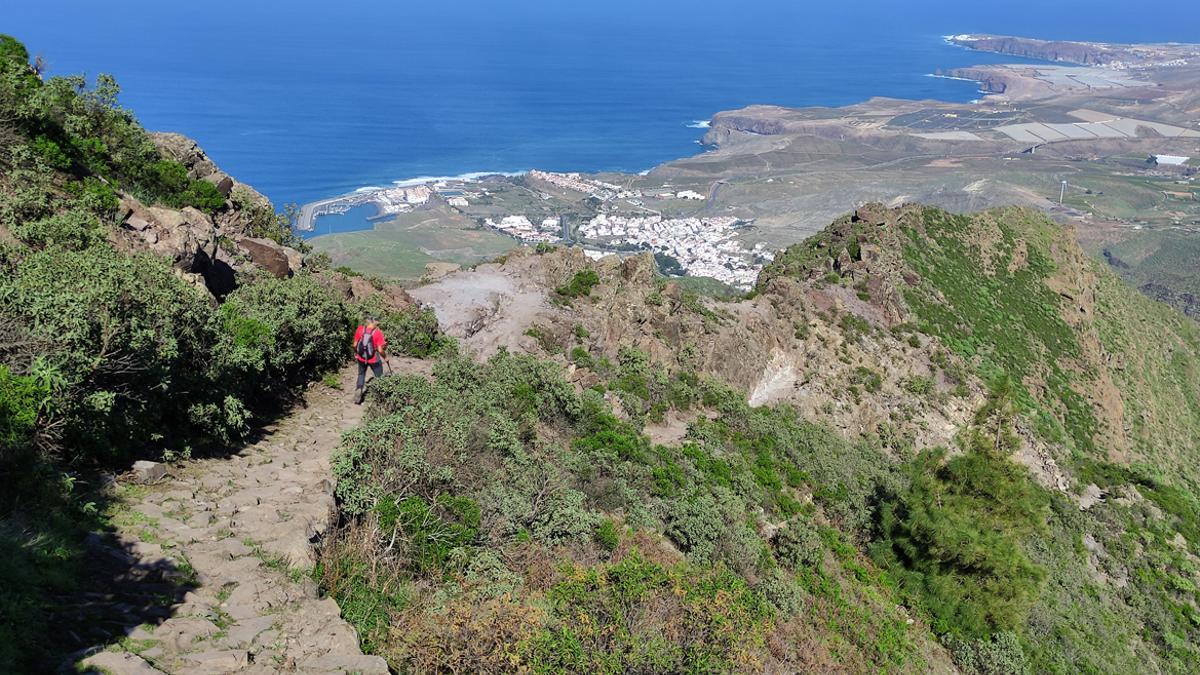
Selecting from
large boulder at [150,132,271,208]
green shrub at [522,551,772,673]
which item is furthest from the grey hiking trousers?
large boulder at [150,132,271,208]

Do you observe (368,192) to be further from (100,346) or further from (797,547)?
(100,346)

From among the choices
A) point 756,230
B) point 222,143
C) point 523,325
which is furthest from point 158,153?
point 222,143

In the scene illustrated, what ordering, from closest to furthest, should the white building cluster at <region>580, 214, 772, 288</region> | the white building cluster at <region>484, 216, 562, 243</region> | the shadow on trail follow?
the shadow on trail, the white building cluster at <region>580, 214, 772, 288</region>, the white building cluster at <region>484, 216, 562, 243</region>

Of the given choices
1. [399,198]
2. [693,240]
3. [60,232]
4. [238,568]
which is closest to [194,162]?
[60,232]

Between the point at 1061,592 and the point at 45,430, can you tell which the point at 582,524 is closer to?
the point at 45,430

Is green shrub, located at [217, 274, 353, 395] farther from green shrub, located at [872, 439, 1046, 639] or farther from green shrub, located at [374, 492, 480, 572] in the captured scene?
green shrub, located at [872, 439, 1046, 639]
